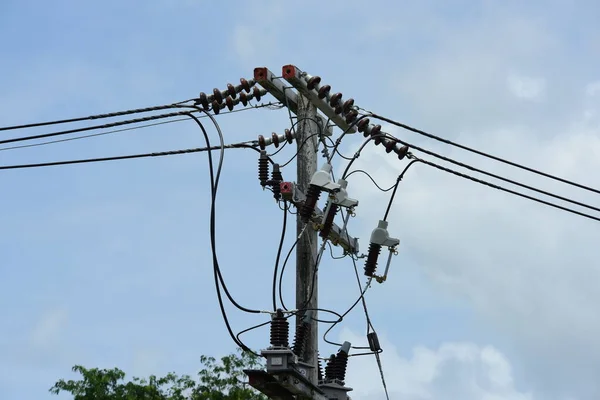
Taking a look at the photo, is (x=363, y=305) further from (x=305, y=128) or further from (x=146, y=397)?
(x=146, y=397)

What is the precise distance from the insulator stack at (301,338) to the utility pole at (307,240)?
0.09 meters

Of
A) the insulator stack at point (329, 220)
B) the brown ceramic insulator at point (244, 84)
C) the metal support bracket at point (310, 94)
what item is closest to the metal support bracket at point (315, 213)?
the insulator stack at point (329, 220)

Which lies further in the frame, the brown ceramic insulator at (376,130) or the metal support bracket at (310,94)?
the brown ceramic insulator at (376,130)

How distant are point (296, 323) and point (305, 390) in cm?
89

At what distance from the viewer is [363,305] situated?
13906 mm

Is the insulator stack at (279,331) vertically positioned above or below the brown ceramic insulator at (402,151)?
below

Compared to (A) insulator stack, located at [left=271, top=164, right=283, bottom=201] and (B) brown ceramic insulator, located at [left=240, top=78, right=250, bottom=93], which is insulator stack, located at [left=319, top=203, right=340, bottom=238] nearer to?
(A) insulator stack, located at [left=271, top=164, right=283, bottom=201]

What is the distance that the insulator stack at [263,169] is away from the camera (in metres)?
13.5

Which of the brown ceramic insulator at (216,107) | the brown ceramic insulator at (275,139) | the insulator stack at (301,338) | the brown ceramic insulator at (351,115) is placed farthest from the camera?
the brown ceramic insulator at (275,139)

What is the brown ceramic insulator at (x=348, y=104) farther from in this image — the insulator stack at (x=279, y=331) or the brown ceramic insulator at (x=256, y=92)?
the insulator stack at (x=279, y=331)

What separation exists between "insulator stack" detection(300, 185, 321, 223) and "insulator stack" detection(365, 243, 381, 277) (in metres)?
1.14

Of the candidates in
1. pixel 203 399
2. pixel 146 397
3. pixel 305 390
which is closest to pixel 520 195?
pixel 305 390

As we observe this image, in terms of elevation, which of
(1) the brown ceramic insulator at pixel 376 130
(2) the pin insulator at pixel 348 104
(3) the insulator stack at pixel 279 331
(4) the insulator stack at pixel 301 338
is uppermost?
(2) the pin insulator at pixel 348 104

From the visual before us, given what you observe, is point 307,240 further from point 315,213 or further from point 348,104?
point 348,104
